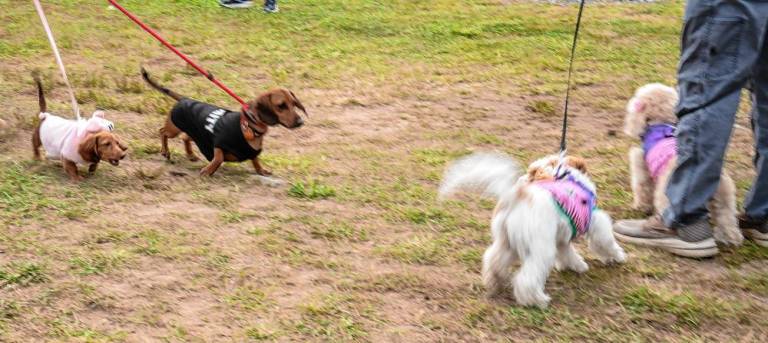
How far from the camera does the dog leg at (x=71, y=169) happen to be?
418 cm

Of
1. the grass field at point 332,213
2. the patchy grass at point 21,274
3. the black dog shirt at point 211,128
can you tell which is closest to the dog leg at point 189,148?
the grass field at point 332,213

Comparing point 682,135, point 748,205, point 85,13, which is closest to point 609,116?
point 748,205

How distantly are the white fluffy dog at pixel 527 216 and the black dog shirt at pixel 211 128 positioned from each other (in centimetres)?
168

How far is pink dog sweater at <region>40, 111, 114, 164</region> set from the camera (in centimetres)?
412

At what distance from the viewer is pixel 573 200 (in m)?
2.96

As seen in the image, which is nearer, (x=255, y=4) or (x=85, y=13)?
(x=85, y=13)

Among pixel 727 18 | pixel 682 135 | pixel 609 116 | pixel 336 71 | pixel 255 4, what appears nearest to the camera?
pixel 727 18

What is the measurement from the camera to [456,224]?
3.82 meters

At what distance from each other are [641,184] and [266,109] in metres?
2.13

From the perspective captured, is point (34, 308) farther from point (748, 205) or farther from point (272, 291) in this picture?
point (748, 205)

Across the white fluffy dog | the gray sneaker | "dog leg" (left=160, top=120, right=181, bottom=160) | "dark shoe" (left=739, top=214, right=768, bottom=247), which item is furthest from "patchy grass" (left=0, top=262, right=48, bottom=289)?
"dark shoe" (left=739, top=214, right=768, bottom=247)

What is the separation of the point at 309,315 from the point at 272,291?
266 millimetres

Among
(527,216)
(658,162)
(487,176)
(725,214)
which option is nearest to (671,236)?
(725,214)

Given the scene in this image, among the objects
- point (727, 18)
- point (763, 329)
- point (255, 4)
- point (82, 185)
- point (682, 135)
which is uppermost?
point (727, 18)
